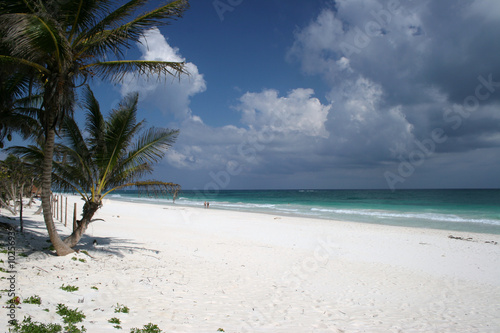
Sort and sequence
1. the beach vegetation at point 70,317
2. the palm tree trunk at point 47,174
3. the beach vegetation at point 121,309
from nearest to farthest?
the beach vegetation at point 70,317 < the beach vegetation at point 121,309 < the palm tree trunk at point 47,174

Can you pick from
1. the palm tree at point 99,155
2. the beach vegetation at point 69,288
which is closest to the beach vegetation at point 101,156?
the palm tree at point 99,155

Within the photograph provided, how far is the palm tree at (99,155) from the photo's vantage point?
7301 mm

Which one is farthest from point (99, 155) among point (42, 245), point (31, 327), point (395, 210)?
point (395, 210)

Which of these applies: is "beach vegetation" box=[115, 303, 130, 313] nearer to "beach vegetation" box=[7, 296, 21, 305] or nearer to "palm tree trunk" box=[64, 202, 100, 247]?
"beach vegetation" box=[7, 296, 21, 305]

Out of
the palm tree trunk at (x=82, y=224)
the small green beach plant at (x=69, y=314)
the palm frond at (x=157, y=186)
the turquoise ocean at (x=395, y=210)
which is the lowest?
the turquoise ocean at (x=395, y=210)

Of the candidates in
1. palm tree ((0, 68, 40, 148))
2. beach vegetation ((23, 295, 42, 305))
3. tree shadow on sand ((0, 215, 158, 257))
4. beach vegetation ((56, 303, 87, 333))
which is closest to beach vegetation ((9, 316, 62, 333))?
beach vegetation ((56, 303, 87, 333))

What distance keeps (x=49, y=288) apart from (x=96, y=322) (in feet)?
5.40

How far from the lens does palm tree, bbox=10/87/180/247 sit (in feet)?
24.0

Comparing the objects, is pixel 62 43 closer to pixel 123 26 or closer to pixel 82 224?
pixel 123 26

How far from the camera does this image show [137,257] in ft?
26.2

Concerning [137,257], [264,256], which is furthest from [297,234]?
[137,257]

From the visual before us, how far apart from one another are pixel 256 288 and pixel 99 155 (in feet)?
17.0

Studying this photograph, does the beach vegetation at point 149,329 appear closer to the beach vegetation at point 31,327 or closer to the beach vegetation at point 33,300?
the beach vegetation at point 31,327

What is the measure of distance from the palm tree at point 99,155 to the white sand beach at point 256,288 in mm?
1623
